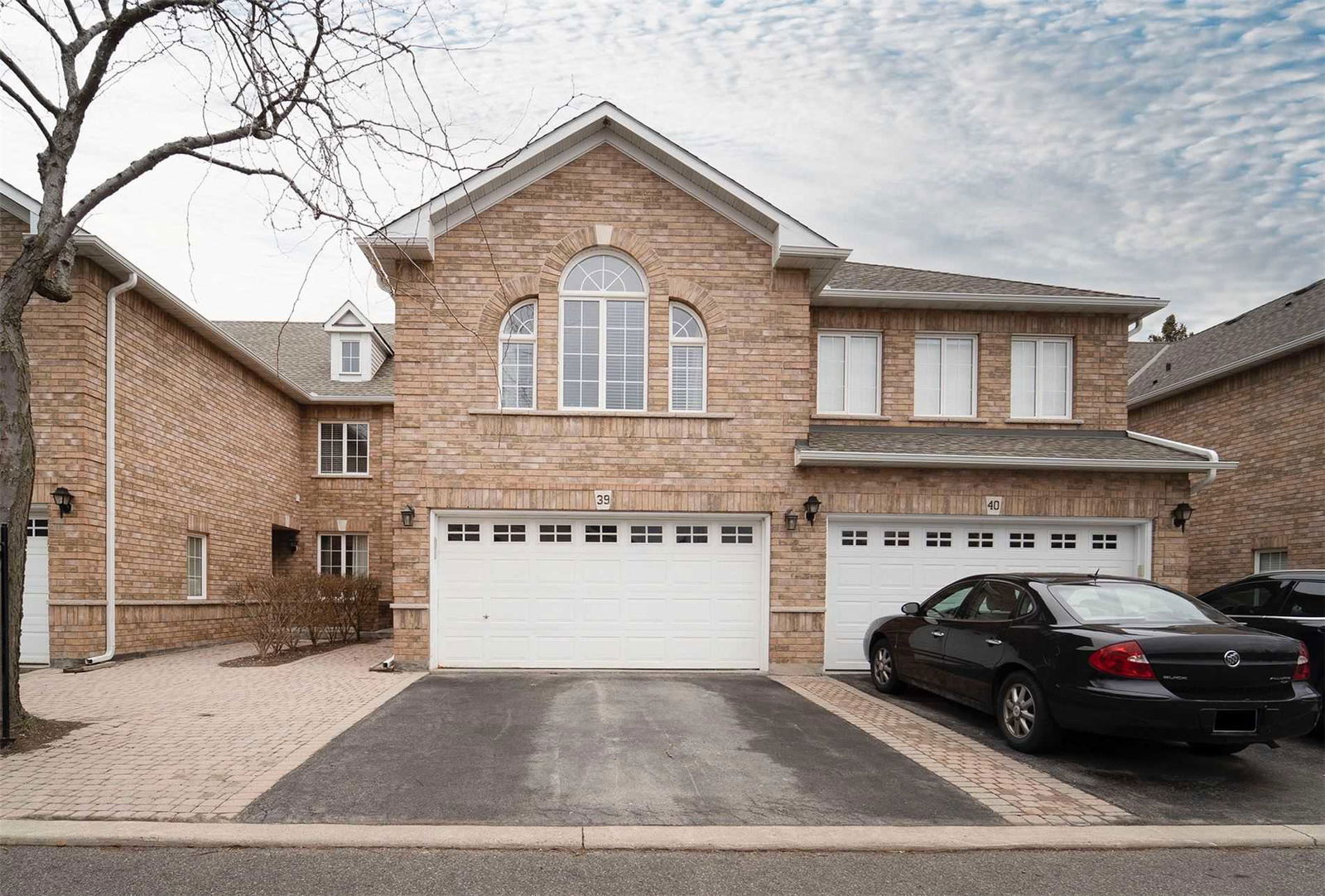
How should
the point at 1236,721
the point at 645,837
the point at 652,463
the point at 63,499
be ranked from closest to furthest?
the point at 645,837 < the point at 1236,721 < the point at 63,499 < the point at 652,463

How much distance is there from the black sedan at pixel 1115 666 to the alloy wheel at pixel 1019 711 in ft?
0.04

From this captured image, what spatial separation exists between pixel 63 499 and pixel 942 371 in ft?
42.6

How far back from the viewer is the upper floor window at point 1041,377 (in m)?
12.8

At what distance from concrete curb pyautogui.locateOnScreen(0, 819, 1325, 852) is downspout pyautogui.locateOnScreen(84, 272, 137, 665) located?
7.56 m

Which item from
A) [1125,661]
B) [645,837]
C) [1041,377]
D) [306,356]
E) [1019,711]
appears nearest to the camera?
[645,837]

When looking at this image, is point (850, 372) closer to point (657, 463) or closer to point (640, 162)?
point (657, 463)

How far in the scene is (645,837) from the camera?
196 inches

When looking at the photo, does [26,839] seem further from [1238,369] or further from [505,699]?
[1238,369]

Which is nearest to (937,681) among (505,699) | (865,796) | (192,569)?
(865,796)

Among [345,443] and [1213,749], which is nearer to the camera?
[1213,749]

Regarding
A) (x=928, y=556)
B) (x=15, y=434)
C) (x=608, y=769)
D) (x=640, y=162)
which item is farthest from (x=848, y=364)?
(x=15, y=434)

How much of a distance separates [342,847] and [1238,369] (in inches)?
640

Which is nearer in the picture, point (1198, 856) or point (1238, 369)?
point (1198, 856)

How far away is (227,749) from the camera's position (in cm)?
668
